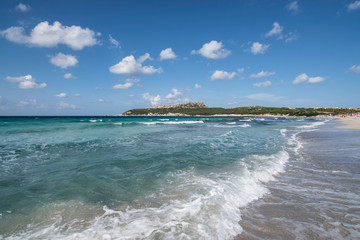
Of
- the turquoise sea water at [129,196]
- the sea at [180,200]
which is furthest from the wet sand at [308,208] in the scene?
the turquoise sea water at [129,196]

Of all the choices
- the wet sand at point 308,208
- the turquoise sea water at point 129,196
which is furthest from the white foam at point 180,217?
the wet sand at point 308,208

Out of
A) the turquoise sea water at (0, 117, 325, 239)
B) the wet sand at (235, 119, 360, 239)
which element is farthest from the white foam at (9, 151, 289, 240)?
the wet sand at (235, 119, 360, 239)

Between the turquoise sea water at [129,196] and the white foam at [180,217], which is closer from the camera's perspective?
the white foam at [180,217]

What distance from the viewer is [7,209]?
4707 mm

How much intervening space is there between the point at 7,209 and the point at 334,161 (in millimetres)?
12810

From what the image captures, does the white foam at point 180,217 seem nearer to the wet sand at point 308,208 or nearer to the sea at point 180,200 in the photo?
the sea at point 180,200

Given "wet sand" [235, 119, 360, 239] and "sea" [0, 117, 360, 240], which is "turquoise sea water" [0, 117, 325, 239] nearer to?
"sea" [0, 117, 360, 240]

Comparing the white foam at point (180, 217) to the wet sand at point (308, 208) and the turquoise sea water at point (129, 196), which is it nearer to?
the turquoise sea water at point (129, 196)

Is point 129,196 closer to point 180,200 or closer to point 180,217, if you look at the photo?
point 180,200

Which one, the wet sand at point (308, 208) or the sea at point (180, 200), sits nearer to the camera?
the wet sand at point (308, 208)

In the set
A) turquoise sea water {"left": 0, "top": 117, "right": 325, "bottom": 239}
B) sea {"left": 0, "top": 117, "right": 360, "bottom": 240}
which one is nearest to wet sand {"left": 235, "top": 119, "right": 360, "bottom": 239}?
sea {"left": 0, "top": 117, "right": 360, "bottom": 240}

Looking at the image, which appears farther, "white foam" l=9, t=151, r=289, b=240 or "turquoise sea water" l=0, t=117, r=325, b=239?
"turquoise sea water" l=0, t=117, r=325, b=239

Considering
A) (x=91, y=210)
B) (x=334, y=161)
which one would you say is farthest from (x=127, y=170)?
(x=334, y=161)

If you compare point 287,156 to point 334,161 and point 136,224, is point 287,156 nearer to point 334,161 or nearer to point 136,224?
point 334,161
